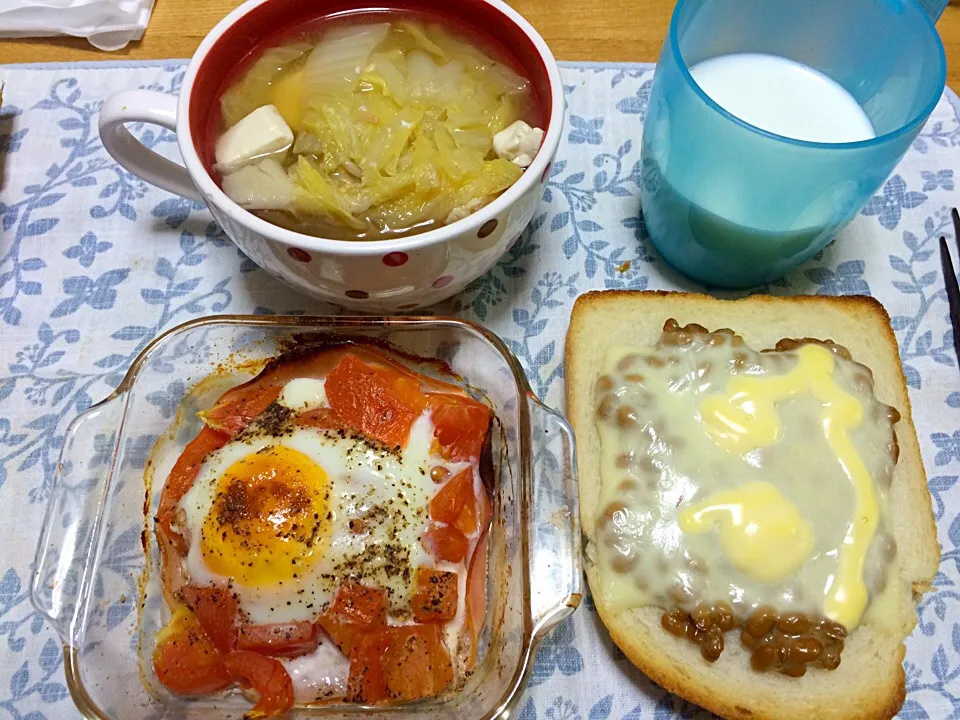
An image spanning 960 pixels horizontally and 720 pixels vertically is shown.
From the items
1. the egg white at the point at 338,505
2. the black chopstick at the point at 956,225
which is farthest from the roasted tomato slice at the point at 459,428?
the black chopstick at the point at 956,225

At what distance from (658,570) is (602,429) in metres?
0.31

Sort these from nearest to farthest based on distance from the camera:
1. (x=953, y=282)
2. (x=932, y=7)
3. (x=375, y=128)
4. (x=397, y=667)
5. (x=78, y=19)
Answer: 1. (x=397, y=667)
2. (x=375, y=128)
3. (x=932, y=7)
4. (x=953, y=282)
5. (x=78, y=19)

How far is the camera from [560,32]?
2.23 meters

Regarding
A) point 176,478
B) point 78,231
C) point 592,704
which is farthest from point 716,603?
point 78,231

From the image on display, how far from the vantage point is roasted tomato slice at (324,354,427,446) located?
1.49 metres

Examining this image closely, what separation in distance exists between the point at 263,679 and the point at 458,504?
469 mm

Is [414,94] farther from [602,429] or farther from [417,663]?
[417,663]

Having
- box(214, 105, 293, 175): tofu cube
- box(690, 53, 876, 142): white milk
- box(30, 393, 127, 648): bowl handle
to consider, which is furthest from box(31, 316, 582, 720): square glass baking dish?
box(690, 53, 876, 142): white milk

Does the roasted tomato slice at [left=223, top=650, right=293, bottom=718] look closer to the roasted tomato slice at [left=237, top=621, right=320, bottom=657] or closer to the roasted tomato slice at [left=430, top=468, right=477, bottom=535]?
the roasted tomato slice at [left=237, top=621, right=320, bottom=657]

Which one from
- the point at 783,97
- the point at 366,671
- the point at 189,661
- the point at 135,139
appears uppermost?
the point at 783,97

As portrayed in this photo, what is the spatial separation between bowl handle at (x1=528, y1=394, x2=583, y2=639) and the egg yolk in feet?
1.33

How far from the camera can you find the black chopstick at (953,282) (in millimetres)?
1817

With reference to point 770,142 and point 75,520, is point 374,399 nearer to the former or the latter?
point 75,520

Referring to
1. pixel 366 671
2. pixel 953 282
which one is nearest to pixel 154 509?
pixel 366 671
